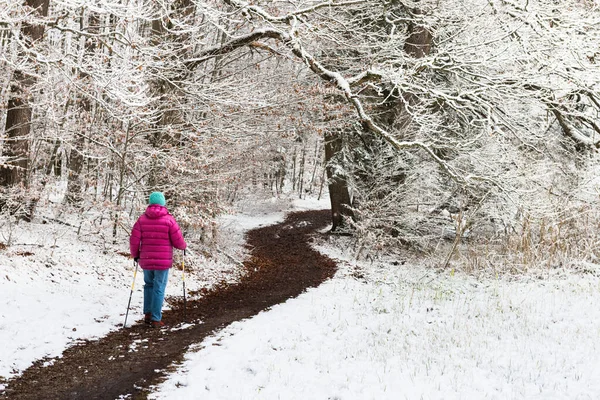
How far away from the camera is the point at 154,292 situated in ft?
20.5

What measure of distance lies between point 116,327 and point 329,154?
11664 mm

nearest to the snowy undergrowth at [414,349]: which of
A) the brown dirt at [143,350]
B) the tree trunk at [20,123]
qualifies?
the brown dirt at [143,350]

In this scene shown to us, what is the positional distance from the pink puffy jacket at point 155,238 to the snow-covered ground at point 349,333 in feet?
3.29

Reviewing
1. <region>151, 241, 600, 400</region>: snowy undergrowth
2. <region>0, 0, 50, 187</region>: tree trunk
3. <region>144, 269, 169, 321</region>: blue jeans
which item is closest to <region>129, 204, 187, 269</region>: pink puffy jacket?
<region>144, 269, 169, 321</region>: blue jeans

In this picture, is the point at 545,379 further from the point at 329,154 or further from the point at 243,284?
the point at 329,154

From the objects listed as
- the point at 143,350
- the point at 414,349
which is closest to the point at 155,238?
the point at 143,350

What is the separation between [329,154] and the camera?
16.5 metres

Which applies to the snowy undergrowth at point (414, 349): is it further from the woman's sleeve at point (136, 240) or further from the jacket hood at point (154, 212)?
the jacket hood at point (154, 212)

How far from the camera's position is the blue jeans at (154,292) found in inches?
247

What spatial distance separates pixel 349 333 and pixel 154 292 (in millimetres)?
2826

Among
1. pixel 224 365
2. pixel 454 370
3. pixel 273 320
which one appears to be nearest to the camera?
pixel 454 370

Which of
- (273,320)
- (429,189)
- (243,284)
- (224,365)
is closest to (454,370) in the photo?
(224,365)

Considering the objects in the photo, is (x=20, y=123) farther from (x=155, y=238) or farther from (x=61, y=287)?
(x=155, y=238)

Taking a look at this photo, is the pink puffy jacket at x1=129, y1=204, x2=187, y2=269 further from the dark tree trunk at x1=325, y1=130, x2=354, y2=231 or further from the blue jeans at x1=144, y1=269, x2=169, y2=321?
the dark tree trunk at x1=325, y1=130, x2=354, y2=231
